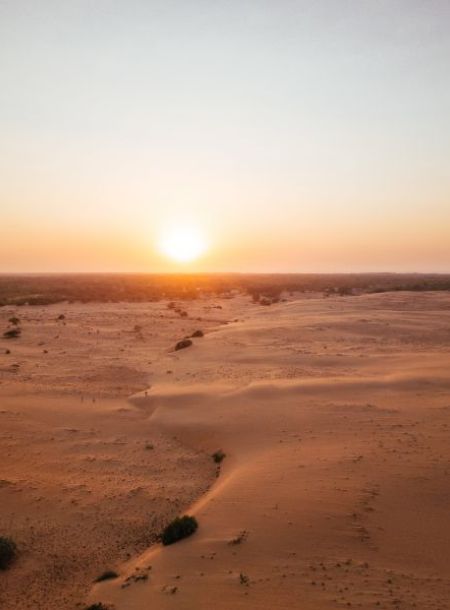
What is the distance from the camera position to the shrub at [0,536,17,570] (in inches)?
295

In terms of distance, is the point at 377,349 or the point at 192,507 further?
the point at 377,349

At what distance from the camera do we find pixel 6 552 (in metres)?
7.60

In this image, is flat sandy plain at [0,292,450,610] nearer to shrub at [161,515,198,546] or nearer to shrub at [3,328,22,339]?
shrub at [161,515,198,546]

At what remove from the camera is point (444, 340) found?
82.8ft

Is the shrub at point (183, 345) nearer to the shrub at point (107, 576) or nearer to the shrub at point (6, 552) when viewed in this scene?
the shrub at point (6, 552)

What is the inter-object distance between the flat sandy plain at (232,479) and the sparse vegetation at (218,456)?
0.59ft

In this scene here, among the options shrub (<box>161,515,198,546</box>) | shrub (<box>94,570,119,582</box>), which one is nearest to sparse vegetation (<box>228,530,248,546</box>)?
shrub (<box>161,515,198,546</box>)

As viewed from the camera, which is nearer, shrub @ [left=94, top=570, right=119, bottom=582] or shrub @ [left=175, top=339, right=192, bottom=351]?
shrub @ [left=94, top=570, right=119, bottom=582]

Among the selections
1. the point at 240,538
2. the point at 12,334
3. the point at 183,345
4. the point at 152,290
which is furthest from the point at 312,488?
the point at 152,290

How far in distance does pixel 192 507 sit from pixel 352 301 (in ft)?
123

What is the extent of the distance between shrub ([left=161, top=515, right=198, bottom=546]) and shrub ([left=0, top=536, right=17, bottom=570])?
8.12 feet

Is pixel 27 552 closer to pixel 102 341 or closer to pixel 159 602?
pixel 159 602

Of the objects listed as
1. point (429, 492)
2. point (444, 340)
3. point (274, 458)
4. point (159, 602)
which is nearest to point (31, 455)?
point (274, 458)

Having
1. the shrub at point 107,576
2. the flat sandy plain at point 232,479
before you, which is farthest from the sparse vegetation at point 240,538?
the shrub at point 107,576
